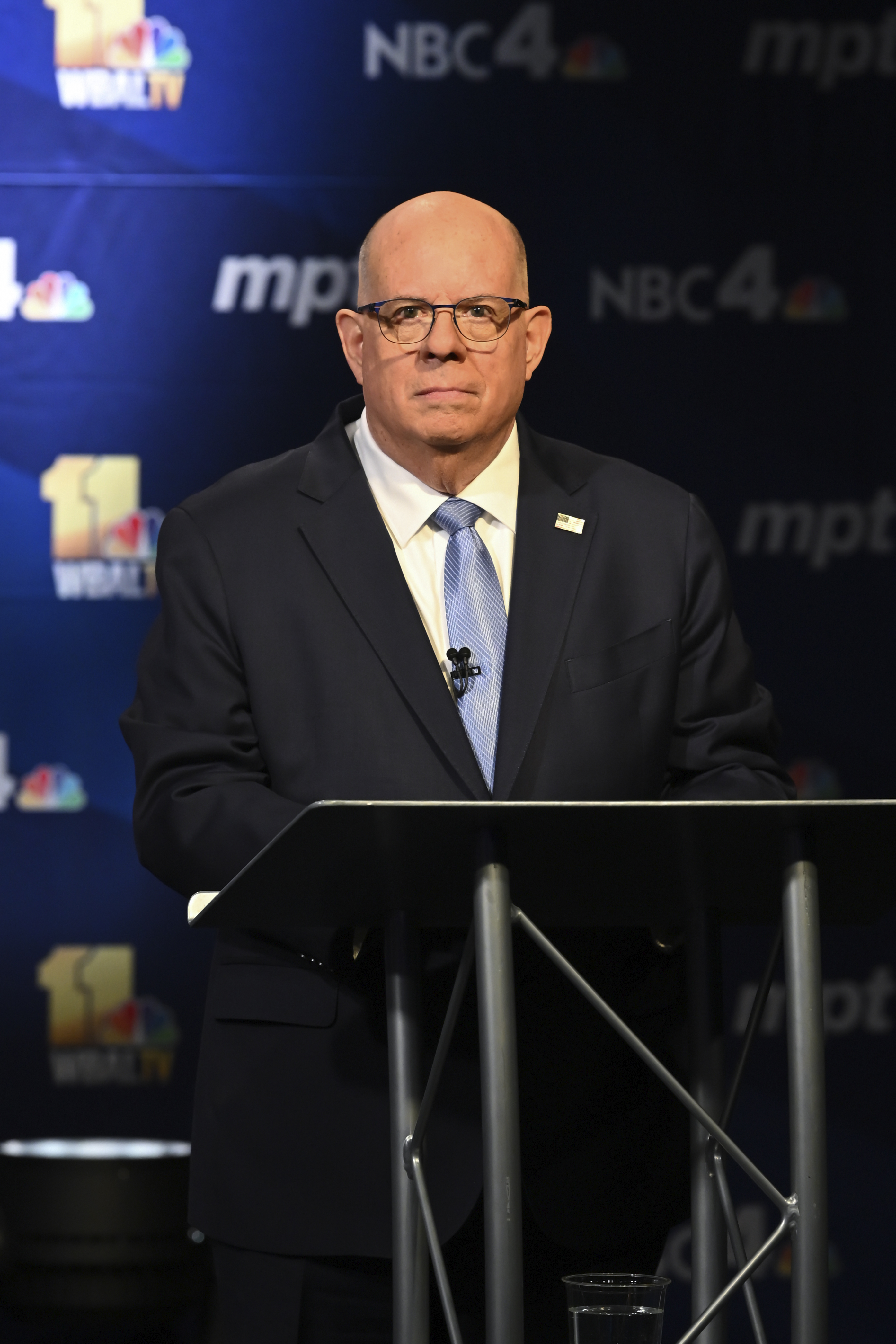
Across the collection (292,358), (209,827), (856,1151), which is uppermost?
(292,358)

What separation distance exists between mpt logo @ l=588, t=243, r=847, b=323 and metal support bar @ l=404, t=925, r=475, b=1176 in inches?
94.5

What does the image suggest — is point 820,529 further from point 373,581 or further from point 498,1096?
point 498,1096

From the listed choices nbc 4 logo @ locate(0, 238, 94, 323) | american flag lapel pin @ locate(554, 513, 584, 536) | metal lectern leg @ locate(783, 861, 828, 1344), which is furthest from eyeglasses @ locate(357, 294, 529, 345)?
nbc 4 logo @ locate(0, 238, 94, 323)

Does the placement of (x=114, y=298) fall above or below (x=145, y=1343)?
above

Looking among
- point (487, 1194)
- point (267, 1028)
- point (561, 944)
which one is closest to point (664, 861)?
point (487, 1194)

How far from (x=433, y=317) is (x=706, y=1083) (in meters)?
0.94

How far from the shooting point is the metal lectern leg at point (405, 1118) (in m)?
1.58

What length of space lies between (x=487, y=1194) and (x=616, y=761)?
2.23ft

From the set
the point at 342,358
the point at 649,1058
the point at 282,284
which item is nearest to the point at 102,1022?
the point at 342,358

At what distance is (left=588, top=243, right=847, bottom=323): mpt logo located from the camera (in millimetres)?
3682

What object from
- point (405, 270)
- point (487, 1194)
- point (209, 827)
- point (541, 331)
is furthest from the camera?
point (541, 331)

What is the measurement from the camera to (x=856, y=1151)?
3.63m

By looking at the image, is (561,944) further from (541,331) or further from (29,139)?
(29,139)

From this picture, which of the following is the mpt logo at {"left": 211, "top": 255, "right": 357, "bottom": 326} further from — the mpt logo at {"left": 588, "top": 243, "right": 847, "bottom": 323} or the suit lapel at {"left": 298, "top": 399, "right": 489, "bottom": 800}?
the suit lapel at {"left": 298, "top": 399, "right": 489, "bottom": 800}
